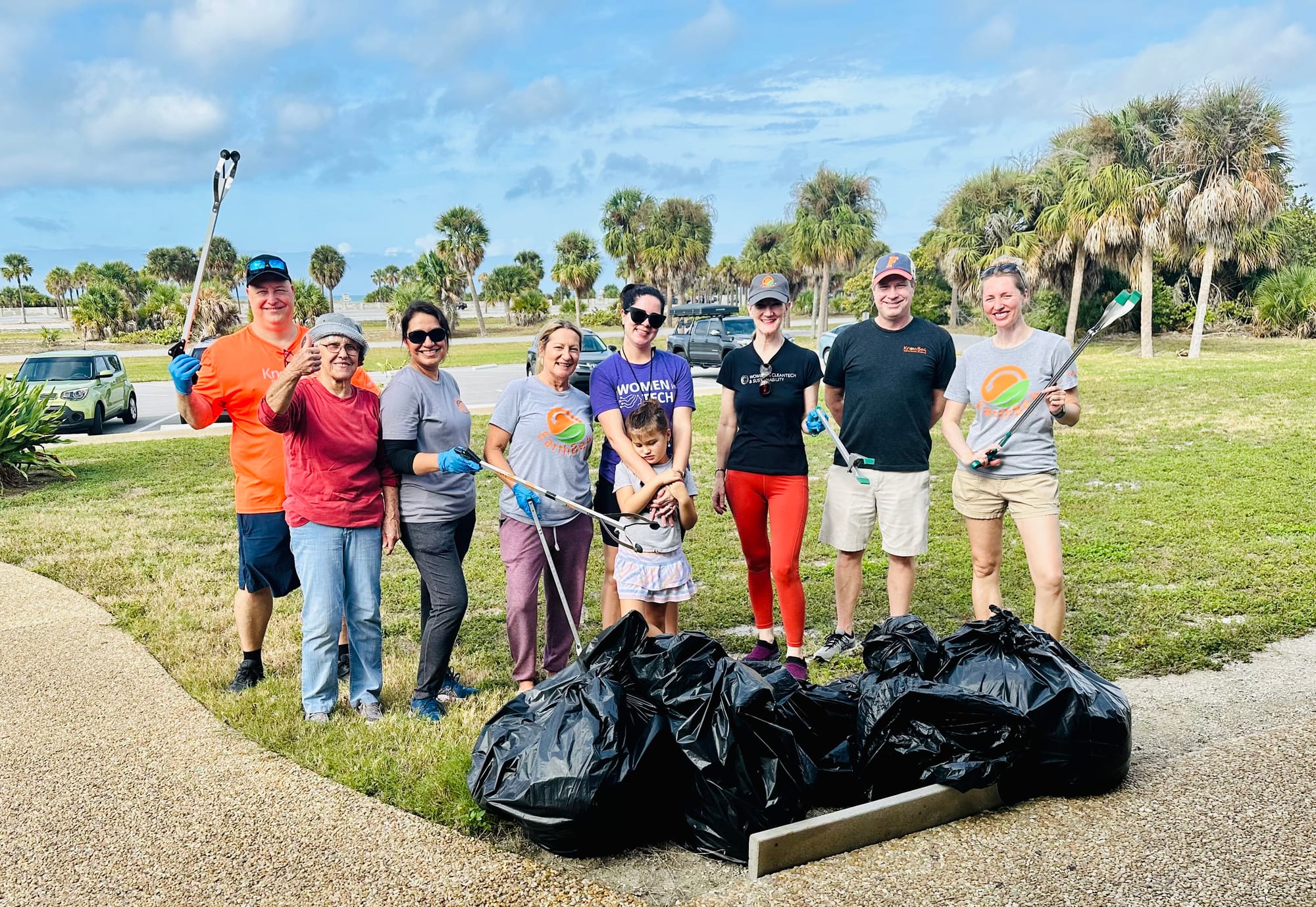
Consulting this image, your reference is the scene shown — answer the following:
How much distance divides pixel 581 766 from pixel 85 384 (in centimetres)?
1648

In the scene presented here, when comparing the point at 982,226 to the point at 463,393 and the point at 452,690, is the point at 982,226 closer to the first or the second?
the point at 463,393

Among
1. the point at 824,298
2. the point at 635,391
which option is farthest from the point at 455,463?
the point at 824,298

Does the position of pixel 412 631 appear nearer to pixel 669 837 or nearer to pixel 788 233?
pixel 669 837

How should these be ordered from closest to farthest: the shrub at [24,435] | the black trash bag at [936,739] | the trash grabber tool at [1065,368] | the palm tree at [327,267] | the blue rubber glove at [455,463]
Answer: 1. the black trash bag at [936,739]
2. the blue rubber glove at [455,463]
3. the trash grabber tool at [1065,368]
4. the shrub at [24,435]
5. the palm tree at [327,267]

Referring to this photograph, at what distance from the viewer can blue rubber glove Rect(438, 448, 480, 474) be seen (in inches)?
153

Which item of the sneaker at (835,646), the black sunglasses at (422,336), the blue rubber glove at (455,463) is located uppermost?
the black sunglasses at (422,336)

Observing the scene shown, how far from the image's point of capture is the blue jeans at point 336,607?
408cm

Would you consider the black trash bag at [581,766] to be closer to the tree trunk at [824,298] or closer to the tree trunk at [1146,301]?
the tree trunk at [1146,301]

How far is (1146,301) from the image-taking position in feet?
90.5

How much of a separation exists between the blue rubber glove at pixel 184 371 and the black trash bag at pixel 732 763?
7.84ft

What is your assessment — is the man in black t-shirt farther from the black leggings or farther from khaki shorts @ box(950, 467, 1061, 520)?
the black leggings

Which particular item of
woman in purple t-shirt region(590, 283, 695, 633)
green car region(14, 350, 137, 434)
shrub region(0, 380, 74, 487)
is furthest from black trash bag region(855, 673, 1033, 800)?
green car region(14, 350, 137, 434)

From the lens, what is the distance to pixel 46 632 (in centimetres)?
560

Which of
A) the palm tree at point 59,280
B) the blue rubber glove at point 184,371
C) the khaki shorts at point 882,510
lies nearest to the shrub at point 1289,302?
the khaki shorts at point 882,510
